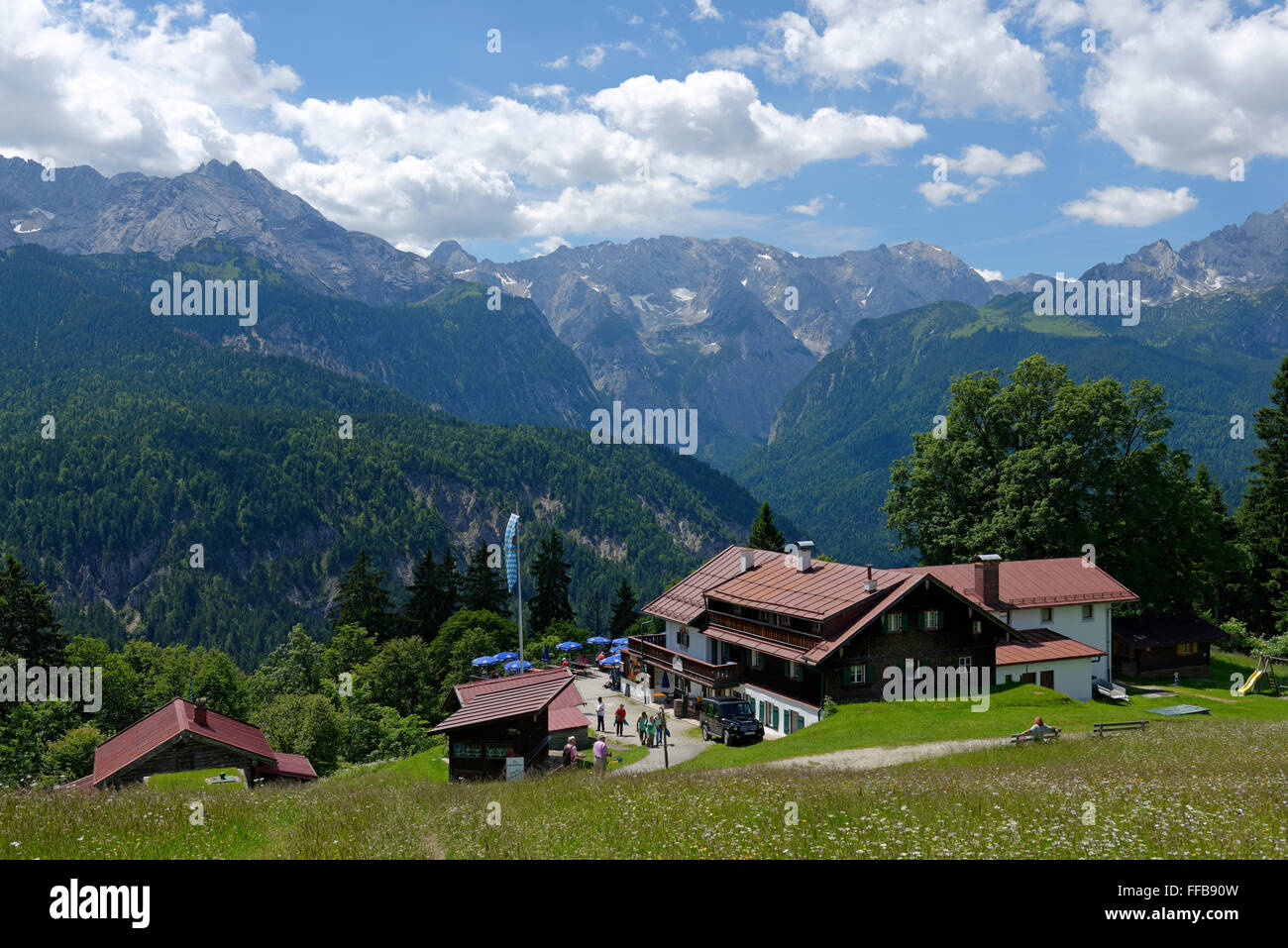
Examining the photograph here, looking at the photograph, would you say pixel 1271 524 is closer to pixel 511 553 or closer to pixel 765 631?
pixel 765 631

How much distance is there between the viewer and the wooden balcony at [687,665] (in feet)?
166

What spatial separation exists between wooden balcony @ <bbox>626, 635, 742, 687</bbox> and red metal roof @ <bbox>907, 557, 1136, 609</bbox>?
12.9m

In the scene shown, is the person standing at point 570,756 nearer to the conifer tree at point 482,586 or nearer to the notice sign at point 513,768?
the notice sign at point 513,768

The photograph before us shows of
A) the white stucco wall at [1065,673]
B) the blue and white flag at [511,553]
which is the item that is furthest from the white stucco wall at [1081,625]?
the blue and white flag at [511,553]

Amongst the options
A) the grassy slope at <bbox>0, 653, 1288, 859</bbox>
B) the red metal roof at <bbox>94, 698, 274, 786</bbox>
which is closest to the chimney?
the grassy slope at <bbox>0, 653, 1288, 859</bbox>

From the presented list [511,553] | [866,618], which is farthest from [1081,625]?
[511,553]

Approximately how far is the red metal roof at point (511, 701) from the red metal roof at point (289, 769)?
942 cm

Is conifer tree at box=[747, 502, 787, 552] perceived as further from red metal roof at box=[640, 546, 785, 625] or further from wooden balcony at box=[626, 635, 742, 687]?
wooden balcony at box=[626, 635, 742, 687]

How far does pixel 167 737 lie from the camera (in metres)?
33.6

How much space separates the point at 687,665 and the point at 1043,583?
23.2 meters

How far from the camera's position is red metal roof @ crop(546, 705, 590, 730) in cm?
3997
